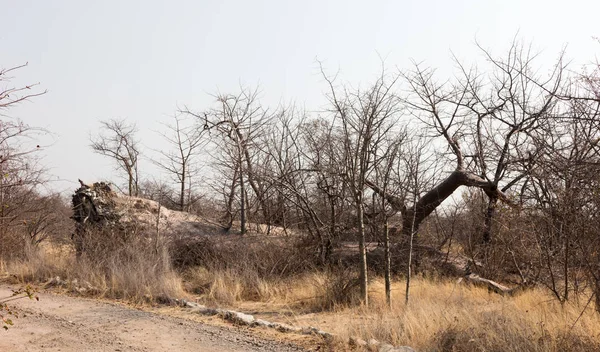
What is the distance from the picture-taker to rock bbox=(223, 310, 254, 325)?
8.13 m

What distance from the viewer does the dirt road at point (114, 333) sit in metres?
6.69

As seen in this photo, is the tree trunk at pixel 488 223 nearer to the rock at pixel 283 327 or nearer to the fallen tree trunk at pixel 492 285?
the fallen tree trunk at pixel 492 285

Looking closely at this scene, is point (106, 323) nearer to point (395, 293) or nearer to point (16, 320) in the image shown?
point (16, 320)

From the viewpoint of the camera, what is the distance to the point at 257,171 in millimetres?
13328

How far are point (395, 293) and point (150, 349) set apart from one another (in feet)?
16.3

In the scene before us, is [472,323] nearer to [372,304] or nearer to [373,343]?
[373,343]

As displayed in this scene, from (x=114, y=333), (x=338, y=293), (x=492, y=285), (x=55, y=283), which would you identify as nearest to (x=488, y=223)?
(x=492, y=285)

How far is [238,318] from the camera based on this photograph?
27.1ft

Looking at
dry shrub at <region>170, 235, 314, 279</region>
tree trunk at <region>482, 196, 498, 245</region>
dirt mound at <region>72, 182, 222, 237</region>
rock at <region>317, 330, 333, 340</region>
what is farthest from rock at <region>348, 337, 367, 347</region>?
dirt mound at <region>72, 182, 222, 237</region>

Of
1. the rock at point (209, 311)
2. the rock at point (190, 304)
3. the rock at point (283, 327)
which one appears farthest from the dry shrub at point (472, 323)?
the rock at point (190, 304)

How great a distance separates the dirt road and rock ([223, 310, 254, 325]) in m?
0.29

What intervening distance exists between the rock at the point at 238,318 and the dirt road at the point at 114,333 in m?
0.29

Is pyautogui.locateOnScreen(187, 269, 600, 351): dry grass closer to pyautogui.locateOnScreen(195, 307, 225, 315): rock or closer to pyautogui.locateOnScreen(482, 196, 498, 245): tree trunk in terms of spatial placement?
pyautogui.locateOnScreen(195, 307, 225, 315): rock

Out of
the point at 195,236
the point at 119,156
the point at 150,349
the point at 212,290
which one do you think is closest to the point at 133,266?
the point at 212,290
